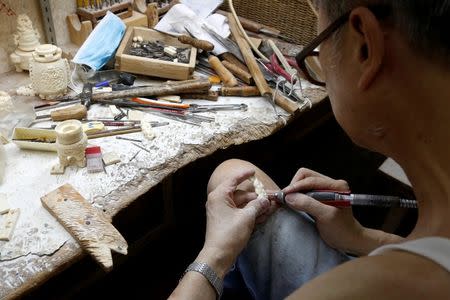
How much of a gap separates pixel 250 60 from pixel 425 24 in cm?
102

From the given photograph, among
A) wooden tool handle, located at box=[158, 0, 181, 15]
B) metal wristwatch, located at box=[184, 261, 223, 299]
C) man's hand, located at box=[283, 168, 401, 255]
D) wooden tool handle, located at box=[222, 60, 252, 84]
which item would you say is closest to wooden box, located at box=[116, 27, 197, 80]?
wooden tool handle, located at box=[222, 60, 252, 84]

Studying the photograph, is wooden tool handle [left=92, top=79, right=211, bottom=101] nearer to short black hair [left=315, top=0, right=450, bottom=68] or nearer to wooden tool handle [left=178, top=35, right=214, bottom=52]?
wooden tool handle [left=178, top=35, right=214, bottom=52]

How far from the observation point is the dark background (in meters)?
1.64

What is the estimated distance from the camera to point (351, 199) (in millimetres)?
1056

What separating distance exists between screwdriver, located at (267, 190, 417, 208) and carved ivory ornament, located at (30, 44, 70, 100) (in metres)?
0.72

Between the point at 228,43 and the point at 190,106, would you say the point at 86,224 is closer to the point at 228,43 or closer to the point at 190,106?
the point at 190,106

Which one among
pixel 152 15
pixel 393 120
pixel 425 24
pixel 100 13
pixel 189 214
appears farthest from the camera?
pixel 189 214

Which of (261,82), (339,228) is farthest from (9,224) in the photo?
(261,82)

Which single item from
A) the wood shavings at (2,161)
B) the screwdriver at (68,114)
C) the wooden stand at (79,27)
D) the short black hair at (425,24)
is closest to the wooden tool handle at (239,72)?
the wooden stand at (79,27)

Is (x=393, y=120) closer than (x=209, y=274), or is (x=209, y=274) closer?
(x=393, y=120)

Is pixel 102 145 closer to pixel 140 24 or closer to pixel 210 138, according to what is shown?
pixel 210 138

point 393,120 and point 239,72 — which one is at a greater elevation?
point 393,120

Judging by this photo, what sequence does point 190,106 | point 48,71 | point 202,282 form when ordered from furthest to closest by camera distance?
point 190,106, point 48,71, point 202,282

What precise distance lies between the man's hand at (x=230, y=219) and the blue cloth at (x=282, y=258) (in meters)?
0.07
